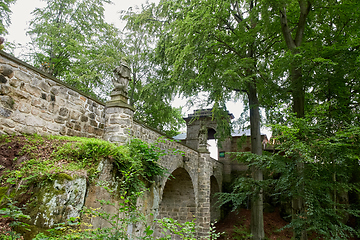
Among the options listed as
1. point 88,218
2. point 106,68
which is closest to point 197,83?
point 106,68

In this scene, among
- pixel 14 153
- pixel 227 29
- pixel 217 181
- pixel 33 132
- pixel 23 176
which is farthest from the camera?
pixel 217 181

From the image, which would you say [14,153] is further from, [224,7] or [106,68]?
[106,68]

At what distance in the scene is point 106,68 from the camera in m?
13.0

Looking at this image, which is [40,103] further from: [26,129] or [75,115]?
[75,115]

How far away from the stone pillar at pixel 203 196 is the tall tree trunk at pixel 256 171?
2.39m

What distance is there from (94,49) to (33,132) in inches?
427

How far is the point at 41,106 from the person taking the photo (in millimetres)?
4098

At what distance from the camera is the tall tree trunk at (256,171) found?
888 cm

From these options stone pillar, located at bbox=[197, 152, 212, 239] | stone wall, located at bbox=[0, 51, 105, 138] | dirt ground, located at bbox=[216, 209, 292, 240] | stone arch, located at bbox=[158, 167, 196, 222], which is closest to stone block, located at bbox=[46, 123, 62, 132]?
stone wall, located at bbox=[0, 51, 105, 138]

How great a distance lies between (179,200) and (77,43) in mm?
9057

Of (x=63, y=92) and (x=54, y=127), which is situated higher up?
(x=63, y=92)

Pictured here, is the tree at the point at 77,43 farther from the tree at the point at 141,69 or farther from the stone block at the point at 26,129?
the stone block at the point at 26,129

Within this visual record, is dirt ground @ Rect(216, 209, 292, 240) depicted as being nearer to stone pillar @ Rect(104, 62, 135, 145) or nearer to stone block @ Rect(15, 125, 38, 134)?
stone pillar @ Rect(104, 62, 135, 145)

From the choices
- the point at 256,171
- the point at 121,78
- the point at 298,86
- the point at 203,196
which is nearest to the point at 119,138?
the point at 121,78
